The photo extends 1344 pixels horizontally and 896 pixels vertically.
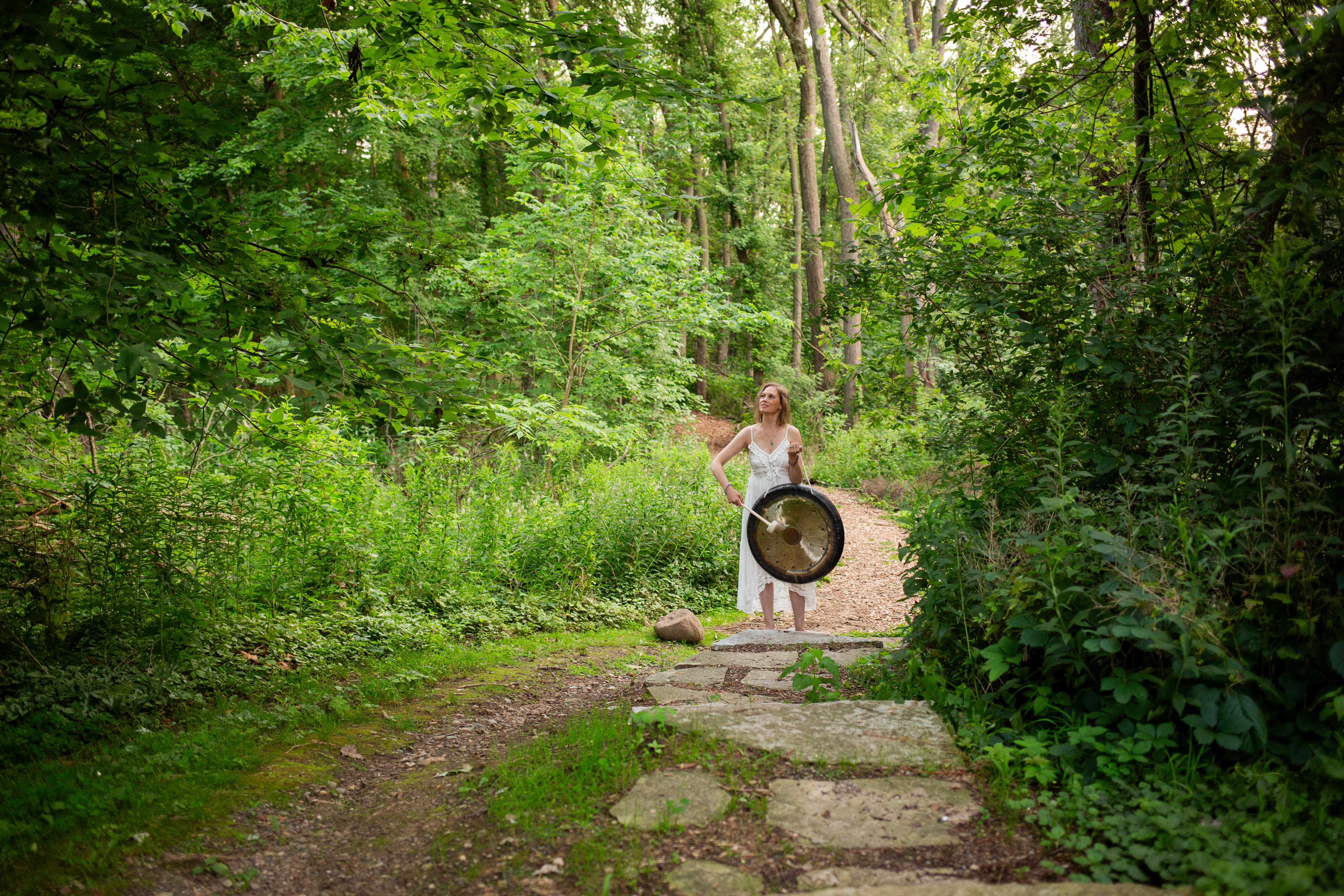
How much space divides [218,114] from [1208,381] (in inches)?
Result: 184

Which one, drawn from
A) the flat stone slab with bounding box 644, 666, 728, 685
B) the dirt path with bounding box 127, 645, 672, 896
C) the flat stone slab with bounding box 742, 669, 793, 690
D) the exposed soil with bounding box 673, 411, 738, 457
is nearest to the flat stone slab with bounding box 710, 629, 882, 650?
the flat stone slab with bounding box 742, 669, 793, 690

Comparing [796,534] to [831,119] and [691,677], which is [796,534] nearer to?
[691,677]

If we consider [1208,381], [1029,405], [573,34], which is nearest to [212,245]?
[573,34]

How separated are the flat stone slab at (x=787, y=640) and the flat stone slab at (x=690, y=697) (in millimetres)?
1286

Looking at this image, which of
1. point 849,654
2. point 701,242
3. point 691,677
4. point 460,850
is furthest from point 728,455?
point 701,242

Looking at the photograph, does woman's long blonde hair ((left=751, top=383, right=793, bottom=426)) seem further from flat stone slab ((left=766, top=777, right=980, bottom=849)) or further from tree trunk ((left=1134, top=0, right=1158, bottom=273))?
flat stone slab ((left=766, top=777, right=980, bottom=849))

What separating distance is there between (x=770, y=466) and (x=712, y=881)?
456 centimetres

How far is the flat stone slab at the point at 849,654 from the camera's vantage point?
15.2 ft

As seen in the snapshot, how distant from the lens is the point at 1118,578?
2904 mm

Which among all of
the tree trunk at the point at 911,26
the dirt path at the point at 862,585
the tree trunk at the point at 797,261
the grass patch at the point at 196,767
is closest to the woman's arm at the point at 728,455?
the dirt path at the point at 862,585

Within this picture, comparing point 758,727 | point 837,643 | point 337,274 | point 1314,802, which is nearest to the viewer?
point 1314,802

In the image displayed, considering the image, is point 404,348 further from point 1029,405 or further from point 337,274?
point 1029,405

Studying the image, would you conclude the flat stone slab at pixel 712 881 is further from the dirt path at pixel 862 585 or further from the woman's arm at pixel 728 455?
the woman's arm at pixel 728 455

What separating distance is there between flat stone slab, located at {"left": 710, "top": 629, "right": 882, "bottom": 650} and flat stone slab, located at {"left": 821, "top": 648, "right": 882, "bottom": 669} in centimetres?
18
